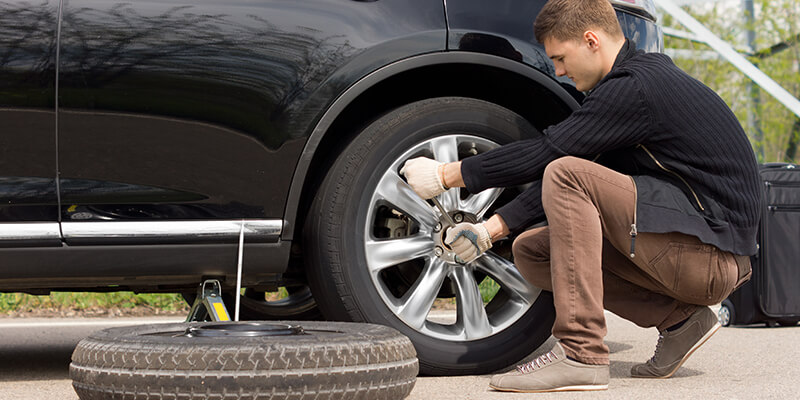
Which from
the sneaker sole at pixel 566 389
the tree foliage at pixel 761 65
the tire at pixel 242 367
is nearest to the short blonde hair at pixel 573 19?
the sneaker sole at pixel 566 389

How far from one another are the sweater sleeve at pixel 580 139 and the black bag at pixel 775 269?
216 centimetres

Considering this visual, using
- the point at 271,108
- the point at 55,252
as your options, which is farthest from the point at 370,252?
the point at 55,252

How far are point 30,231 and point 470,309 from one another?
1.34m

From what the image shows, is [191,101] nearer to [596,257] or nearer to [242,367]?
[242,367]

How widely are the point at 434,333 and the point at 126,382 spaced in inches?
44.2

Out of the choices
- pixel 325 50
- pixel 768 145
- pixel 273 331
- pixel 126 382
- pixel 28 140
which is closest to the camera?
pixel 126 382

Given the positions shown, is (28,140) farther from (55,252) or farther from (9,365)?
(9,365)

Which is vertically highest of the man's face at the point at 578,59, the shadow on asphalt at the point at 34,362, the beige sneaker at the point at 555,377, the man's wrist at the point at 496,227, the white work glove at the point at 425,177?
the man's face at the point at 578,59

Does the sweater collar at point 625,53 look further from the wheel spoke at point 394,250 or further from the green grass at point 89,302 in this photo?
the green grass at point 89,302

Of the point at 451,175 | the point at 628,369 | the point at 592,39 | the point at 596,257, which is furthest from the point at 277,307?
the point at 592,39

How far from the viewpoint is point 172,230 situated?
258 cm

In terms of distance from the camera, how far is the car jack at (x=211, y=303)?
2.68 m

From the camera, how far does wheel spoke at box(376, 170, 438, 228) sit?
2.78 meters

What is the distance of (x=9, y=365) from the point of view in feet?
10.5
